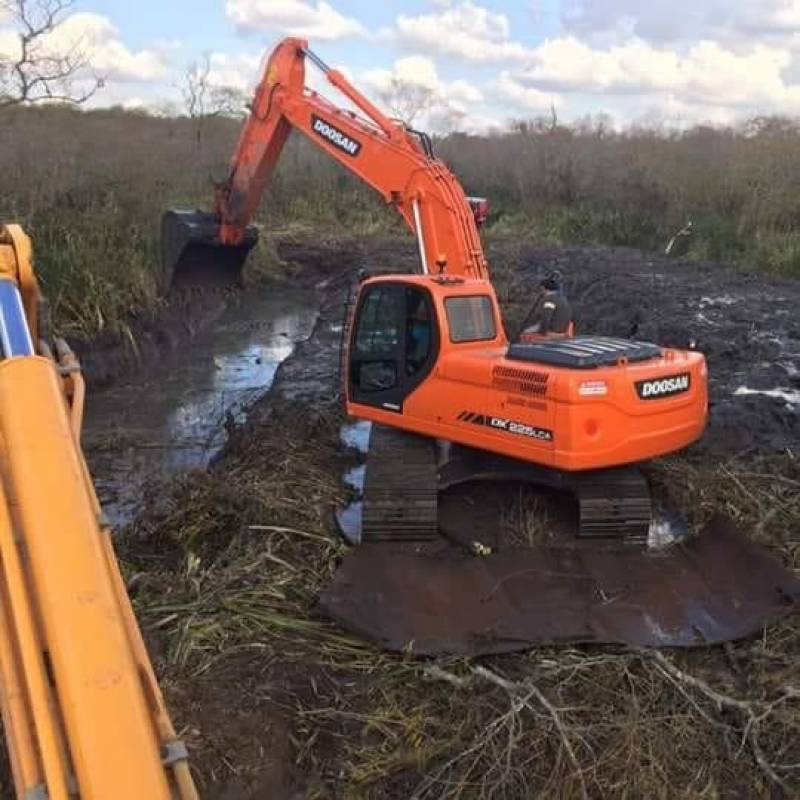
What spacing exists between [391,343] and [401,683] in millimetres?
3085

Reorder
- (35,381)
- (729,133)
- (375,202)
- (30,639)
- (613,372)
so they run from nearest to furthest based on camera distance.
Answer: (30,639), (35,381), (613,372), (375,202), (729,133)

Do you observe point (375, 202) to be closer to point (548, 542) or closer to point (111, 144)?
point (111, 144)

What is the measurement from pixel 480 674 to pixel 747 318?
9.55 meters

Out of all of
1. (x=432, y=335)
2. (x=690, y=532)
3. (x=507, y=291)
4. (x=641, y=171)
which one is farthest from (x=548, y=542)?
(x=641, y=171)

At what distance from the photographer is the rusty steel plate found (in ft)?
17.9

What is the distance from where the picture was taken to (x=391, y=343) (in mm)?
7449

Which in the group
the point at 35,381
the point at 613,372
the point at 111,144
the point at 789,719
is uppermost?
the point at 111,144

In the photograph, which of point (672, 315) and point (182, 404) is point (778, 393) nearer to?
point (672, 315)

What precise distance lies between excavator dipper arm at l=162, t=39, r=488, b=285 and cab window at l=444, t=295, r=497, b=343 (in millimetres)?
784

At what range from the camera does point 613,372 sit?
637cm

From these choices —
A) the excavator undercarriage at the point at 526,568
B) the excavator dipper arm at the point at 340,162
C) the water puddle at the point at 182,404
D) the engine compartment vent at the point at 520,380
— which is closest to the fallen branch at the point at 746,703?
the excavator undercarriage at the point at 526,568

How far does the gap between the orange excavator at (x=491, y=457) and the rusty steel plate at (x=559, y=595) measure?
1 centimetres

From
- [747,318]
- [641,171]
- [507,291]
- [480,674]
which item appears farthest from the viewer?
[641,171]

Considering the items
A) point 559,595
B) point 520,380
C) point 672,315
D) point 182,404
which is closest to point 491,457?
point 520,380
